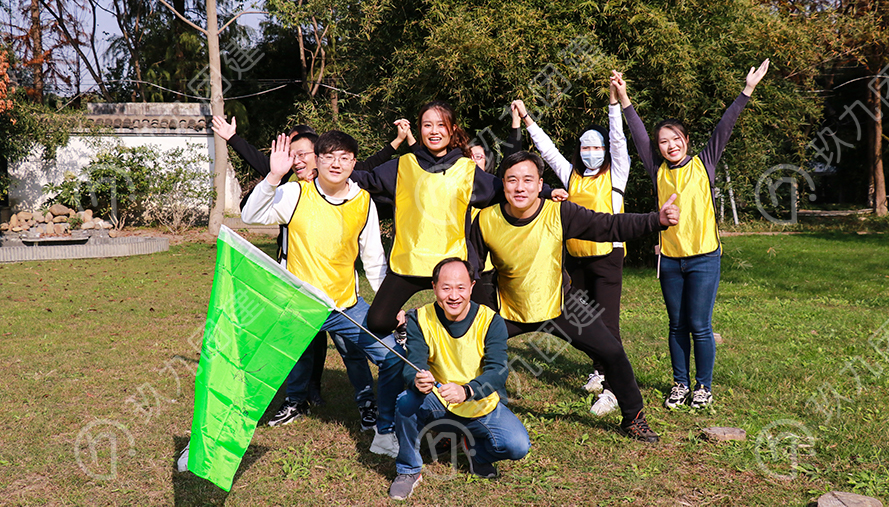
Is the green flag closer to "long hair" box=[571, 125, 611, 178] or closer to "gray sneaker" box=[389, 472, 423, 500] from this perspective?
"gray sneaker" box=[389, 472, 423, 500]

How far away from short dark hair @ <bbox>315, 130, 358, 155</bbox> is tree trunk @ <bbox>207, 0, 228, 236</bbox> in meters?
14.5

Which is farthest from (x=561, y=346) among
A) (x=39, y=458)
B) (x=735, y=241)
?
(x=735, y=241)

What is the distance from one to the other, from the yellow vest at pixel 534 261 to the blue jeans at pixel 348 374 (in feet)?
3.40

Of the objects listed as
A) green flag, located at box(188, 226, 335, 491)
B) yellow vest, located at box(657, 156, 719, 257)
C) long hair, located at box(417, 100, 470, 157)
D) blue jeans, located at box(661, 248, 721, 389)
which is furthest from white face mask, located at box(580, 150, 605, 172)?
green flag, located at box(188, 226, 335, 491)

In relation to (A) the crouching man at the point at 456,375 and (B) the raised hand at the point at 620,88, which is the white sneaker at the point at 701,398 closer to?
(A) the crouching man at the point at 456,375

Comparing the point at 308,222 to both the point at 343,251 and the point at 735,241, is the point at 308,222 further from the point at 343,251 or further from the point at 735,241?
the point at 735,241

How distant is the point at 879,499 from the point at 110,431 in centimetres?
423

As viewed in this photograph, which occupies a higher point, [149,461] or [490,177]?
[490,177]

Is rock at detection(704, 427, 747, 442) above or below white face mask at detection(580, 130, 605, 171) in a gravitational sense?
below

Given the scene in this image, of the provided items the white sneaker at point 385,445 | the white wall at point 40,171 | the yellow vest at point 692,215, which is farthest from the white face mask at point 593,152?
the white wall at point 40,171

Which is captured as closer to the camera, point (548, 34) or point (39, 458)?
point (39, 458)

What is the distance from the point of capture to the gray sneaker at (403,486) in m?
3.43

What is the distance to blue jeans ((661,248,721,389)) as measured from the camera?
4371mm

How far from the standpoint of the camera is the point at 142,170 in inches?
707
